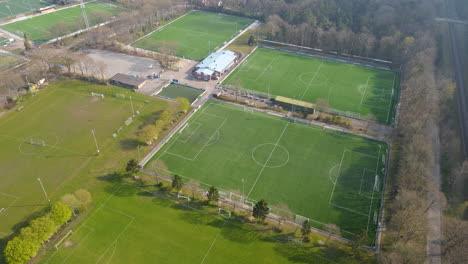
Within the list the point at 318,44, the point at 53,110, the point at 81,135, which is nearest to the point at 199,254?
the point at 81,135

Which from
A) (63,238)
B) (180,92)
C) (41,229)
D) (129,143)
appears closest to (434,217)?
(129,143)

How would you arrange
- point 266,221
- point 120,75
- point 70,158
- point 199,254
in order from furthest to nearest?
point 120,75, point 70,158, point 266,221, point 199,254

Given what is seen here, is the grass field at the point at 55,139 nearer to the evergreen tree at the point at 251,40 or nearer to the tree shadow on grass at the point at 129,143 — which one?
the tree shadow on grass at the point at 129,143

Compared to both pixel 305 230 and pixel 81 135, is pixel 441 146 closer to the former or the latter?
pixel 305 230

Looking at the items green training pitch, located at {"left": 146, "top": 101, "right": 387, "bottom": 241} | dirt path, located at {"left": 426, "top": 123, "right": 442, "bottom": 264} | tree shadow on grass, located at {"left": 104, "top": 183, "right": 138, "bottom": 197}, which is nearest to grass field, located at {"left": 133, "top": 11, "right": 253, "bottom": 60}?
green training pitch, located at {"left": 146, "top": 101, "right": 387, "bottom": 241}

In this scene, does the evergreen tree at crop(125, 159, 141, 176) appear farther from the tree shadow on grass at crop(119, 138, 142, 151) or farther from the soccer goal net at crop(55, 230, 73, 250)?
the soccer goal net at crop(55, 230, 73, 250)
